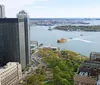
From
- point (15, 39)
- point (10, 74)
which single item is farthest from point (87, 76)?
point (15, 39)

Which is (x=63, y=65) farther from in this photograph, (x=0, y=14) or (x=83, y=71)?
(x=0, y=14)

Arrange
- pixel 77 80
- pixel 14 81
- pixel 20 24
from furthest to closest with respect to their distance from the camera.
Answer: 1. pixel 20 24
2. pixel 14 81
3. pixel 77 80

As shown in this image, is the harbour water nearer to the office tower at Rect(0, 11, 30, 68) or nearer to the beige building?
the office tower at Rect(0, 11, 30, 68)

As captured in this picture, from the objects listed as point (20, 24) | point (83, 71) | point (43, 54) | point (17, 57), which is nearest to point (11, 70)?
point (17, 57)

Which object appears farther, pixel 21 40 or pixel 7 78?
pixel 21 40

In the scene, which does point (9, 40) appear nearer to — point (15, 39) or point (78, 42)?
point (15, 39)

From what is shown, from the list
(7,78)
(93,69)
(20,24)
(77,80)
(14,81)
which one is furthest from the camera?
(20,24)

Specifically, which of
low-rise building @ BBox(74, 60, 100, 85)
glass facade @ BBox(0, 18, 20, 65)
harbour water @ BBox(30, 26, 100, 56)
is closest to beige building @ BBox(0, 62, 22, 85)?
glass facade @ BBox(0, 18, 20, 65)
